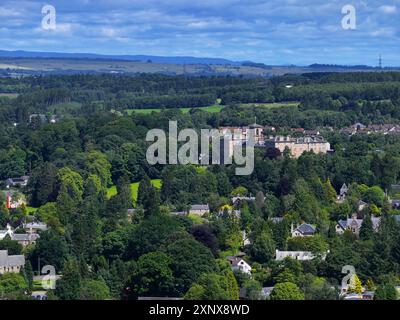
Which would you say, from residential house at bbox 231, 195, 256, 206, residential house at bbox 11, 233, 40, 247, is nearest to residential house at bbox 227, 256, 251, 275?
residential house at bbox 11, 233, 40, 247

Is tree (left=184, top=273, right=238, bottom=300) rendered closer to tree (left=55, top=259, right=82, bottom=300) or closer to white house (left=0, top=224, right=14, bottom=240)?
tree (left=55, top=259, right=82, bottom=300)

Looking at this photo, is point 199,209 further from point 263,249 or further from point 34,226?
point 263,249

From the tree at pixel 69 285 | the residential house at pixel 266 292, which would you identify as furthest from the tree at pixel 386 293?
the tree at pixel 69 285

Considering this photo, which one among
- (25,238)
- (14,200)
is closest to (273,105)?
(14,200)

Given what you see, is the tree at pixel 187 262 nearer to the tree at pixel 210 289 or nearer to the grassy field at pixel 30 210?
the tree at pixel 210 289

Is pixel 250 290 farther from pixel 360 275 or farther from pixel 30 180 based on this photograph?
pixel 30 180
